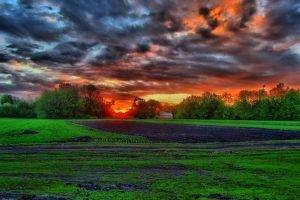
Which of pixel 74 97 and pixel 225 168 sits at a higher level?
pixel 74 97

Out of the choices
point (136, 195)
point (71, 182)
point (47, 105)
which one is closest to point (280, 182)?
point (136, 195)

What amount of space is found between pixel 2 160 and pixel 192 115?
163093 millimetres

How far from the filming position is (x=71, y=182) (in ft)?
71.2

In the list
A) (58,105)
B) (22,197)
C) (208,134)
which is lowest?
(22,197)

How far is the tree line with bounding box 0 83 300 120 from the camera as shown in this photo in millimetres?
163000

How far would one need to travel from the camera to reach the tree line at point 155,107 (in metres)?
163

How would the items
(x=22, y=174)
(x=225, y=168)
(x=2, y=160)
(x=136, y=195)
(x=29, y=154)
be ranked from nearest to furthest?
(x=136, y=195), (x=22, y=174), (x=225, y=168), (x=2, y=160), (x=29, y=154)

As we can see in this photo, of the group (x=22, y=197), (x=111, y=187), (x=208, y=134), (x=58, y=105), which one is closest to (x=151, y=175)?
(x=111, y=187)

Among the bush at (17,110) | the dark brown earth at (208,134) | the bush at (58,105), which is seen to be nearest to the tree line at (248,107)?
the bush at (58,105)

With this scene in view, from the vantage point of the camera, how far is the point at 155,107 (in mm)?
196625

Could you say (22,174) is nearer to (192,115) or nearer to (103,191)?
(103,191)

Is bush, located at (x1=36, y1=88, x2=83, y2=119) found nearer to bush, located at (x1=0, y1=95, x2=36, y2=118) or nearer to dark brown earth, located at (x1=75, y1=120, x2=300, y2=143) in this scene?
bush, located at (x1=0, y1=95, x2=36, y2=118)

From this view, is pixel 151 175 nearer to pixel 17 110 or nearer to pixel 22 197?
pixel 22 197

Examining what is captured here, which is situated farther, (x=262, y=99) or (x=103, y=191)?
(x=262, y=99)
